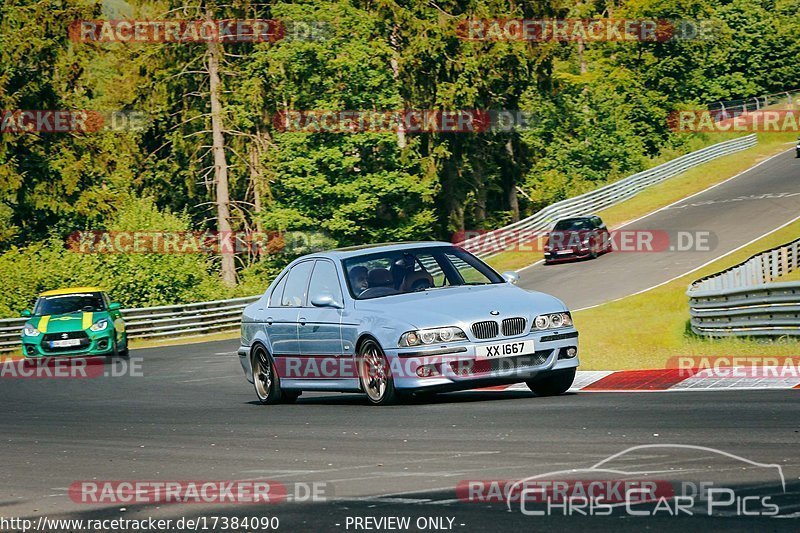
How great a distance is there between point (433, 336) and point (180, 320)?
29729 mm

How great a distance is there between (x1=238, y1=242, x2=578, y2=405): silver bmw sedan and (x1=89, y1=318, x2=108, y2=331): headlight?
11.6 meters

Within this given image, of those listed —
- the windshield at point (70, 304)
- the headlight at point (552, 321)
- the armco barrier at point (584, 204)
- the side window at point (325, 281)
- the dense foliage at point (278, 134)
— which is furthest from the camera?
the dense foliage at point (278, 134)

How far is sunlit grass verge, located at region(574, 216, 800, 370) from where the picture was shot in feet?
58.2

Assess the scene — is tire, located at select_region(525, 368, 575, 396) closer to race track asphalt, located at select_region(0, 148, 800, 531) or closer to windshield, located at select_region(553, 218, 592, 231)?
race track asphalt, located at select_region(0, 148, 800, 531)

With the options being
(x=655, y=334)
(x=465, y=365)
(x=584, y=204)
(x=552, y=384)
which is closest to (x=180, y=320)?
(x=655, y=334)

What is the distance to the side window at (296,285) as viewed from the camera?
14383mm

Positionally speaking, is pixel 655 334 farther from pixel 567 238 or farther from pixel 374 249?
pixel 567 238

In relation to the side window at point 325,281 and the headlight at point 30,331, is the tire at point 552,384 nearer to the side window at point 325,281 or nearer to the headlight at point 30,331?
the side window at point 325,281

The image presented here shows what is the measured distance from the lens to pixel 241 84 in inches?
2427

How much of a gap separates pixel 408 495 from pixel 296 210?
172ft

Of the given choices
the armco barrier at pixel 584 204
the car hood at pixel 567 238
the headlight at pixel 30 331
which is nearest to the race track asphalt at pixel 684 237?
the car hood at pixel 567 238

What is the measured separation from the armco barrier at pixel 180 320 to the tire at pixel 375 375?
27.2 metres

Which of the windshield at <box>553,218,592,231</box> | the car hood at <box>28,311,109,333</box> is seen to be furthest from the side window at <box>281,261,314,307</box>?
the windshield at <box>553,218,592,231</box>

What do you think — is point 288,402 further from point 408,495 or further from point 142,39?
point 142,39
